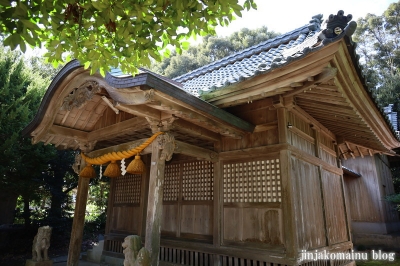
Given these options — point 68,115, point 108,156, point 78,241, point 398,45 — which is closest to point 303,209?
point 108,156

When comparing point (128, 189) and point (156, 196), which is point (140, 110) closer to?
point (156, 196)

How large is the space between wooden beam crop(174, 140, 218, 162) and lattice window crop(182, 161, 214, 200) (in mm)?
433

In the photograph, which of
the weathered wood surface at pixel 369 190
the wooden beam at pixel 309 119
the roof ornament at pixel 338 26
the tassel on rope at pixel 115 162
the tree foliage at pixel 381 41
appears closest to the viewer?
the roof ornament at pixel 338 26

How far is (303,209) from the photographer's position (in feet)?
17.1

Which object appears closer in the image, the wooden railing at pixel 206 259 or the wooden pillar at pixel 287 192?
the wooden pillar at pixel 287 192

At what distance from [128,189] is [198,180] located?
2.61 metres

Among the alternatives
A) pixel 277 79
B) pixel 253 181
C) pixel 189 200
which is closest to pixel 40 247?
pixel 189 200

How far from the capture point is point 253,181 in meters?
5.34

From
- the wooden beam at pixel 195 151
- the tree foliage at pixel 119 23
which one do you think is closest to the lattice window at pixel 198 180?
the wooden beam at pixel 195 151

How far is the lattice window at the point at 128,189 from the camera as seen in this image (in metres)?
7.65

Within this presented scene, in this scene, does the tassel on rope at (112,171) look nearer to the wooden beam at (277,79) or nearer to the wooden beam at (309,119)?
the wooden beam at (277,79)

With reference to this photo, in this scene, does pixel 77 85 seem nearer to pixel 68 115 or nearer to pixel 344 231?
pixel 68 115

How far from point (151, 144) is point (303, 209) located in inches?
124

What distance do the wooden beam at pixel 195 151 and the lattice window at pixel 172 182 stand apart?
4.48ft
